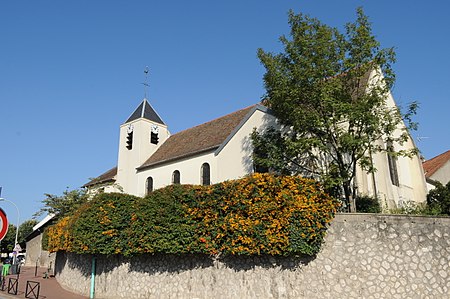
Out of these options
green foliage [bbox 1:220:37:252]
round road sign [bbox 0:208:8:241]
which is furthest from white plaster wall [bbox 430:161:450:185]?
green foliage [bbox 1:220:37:252]

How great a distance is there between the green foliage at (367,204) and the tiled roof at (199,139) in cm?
964

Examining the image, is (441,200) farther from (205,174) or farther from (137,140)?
(137,140)

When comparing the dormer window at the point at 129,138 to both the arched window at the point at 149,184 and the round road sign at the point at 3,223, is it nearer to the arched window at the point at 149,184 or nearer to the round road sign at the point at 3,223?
the arched window at the point at 149,184

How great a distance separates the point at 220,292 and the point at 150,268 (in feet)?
11.2

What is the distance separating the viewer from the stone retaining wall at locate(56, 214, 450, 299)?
11039 mm

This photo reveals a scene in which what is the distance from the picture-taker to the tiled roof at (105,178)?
3586 centimetres

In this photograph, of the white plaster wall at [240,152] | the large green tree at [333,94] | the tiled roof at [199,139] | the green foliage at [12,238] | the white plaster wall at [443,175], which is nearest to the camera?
the large green tree at [333,94]

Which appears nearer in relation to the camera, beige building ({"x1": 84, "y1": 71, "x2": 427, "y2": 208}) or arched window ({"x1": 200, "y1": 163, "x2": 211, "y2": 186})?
beige building ({"x1": 84, "y1": 71, "x2": 427, "y2": 208})

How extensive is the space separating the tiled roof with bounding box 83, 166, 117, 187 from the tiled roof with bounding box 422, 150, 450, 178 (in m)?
28.2

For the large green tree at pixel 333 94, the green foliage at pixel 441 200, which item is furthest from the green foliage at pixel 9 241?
the green foliage at pixel 441 200

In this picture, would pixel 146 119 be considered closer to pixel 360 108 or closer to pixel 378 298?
pixel 360 108

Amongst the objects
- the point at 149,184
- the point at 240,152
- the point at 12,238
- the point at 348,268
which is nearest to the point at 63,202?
the point at 149,184

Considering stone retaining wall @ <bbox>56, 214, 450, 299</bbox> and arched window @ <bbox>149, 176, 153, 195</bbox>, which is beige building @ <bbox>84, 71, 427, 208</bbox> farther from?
stone retaining wall @ <bbox>56, 214, 450, 299</bbox>

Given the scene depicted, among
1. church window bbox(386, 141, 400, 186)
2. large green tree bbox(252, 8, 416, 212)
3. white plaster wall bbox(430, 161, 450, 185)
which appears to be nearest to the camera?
large green tree bbox(252, 8, 416, 212)
